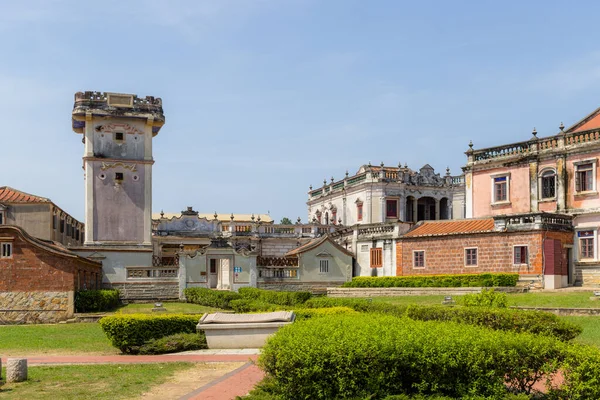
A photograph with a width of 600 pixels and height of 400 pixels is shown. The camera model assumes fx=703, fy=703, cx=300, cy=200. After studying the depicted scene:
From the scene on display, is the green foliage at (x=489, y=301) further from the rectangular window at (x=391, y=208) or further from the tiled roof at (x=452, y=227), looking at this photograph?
the rectangular window at (x=391, y=208)

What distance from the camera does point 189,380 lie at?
44.8ft

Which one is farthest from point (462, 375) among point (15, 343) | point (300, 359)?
point (15, 343)

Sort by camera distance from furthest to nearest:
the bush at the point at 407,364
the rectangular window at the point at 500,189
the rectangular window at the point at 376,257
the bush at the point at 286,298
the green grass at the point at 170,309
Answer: the rectangular window at the point at 376,257 → the rectangular window at the point at 500,189 → the green grass at the point at 170,309 → the bush at the point at 286,298 → the bush at the point at 407,364

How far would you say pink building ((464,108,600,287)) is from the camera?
123ft


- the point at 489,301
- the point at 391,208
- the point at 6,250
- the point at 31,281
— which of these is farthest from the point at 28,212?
the point at 489,301

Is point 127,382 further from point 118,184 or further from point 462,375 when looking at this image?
point 118,184

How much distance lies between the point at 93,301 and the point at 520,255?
2125 centimetres

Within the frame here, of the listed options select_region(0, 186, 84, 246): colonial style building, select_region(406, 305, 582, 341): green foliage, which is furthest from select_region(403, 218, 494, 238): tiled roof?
select_region(406, 305, 582, 341): green foliage

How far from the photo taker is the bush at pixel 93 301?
31469 mm

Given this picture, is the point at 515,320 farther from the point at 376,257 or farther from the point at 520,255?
the point at 376,257

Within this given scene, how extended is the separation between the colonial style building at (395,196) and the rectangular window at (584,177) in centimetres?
1868

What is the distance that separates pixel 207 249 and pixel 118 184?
6.53 m

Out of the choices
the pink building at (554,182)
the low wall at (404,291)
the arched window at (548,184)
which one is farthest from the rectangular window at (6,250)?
the arched window at (548,184)

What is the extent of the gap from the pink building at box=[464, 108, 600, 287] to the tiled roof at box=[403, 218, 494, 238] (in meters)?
3.36
